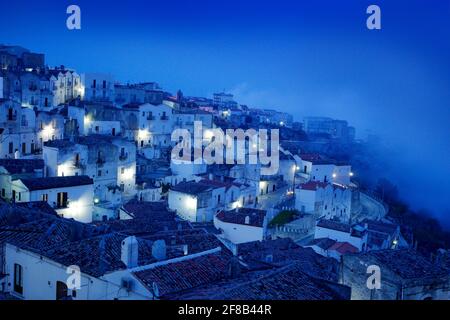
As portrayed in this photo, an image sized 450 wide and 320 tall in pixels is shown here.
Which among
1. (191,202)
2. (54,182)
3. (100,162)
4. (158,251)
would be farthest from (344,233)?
(158,251)

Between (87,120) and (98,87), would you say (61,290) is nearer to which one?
(87,120)

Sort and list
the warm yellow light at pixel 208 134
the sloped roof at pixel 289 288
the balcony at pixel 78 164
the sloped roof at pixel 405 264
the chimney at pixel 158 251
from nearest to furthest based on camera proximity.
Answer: the sloped roof at pixel 289 288 → the sloped roof at pixel 405 264 → the chimney at pixel 158 251 → the balcony at pixel 78 164 → the warm yellow light at pixel 208 134

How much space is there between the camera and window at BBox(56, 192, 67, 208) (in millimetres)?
13657

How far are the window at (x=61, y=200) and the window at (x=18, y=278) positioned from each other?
20.7 ft

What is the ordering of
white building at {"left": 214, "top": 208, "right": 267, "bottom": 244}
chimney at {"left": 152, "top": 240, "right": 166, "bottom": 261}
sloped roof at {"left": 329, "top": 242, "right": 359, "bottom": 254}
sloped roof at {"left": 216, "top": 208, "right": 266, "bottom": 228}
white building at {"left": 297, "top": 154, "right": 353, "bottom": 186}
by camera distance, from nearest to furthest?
chimney at {"left": 152, "top": 240, "right": 166, "bottom": 261}, sloped roof at {"left": 329, "top": 242, "right": 359, "bottom": 254}, white building at {"left": 214, "top": 208, "right": 267, "bottom": 244}, sloped roof at {"left": 216, "top": 208, "right": 266, "bottom": 228}, white building at {"left": 297, "top": 154, "right": 353, "bottom": 186}

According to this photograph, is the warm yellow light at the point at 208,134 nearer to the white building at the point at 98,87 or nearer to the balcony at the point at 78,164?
the white building at the point at 98,87

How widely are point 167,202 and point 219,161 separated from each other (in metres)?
5.67

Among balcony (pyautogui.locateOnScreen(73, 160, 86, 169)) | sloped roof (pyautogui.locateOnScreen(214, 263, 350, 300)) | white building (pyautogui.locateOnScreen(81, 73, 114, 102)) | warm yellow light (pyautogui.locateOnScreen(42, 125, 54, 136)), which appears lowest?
sloped roof (pyautogui.locateOnScreen(214, 263, 350, 300))

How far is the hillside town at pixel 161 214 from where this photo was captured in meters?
6.54

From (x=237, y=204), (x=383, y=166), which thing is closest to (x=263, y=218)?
(x=237, y=204)

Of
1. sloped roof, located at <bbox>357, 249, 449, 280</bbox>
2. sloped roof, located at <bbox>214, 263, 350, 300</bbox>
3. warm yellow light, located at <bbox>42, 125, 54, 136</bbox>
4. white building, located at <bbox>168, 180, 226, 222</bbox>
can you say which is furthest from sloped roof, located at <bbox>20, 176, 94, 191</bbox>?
sloped roof, located at <bbox>357, 249, 449, 280</bbox>

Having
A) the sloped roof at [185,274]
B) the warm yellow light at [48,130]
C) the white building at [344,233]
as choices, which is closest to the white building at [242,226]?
the white building at [344,233]

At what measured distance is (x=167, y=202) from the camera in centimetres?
1739

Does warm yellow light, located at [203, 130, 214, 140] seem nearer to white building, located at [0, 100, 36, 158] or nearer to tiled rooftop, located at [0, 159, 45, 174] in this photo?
white building, located at [0, 100, 36, 158]
